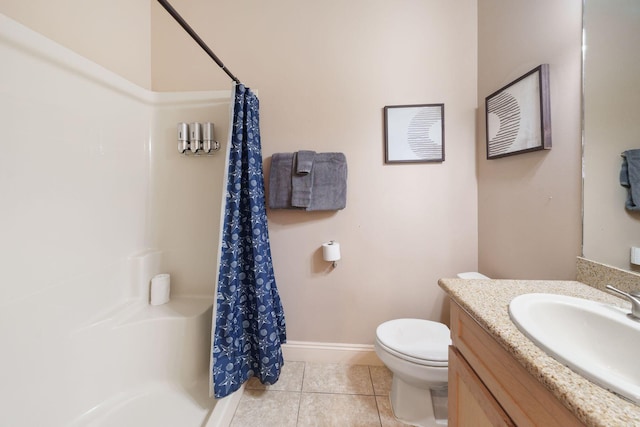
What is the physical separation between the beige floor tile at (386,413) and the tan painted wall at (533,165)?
0.96 meters

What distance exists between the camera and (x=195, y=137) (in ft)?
4.63

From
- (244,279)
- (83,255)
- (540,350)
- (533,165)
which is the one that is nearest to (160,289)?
(83,255)

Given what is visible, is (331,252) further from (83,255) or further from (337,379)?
(83,255)

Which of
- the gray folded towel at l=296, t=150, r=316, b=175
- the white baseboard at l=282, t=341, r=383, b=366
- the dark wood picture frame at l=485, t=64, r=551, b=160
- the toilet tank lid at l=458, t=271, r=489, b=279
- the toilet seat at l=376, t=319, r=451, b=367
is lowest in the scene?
the white baseboard at l=282, t=341, r=383, b=366

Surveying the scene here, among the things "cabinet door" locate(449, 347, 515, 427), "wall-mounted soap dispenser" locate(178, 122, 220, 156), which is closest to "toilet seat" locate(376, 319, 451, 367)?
"cabinet door" locate(449, 347, 515, 427)

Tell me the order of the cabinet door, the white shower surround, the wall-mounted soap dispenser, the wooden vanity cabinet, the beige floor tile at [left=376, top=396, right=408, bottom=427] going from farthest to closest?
the wall-mounted soap dispenser
the beige floor tile at [left=376, top=396, right=408, bottom=427]
the white shower surround
the cabinet door
the wooden vanity cabinet

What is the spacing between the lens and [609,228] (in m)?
0.79

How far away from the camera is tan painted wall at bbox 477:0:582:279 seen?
906 millimetres

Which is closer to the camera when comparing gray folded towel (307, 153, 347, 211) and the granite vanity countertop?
the granite vanity countertop

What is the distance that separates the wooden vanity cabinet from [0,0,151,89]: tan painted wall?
84.7 inches

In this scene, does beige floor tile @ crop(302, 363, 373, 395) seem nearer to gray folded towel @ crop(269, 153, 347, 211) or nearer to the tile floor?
the tile floor

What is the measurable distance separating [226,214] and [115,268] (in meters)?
0.76

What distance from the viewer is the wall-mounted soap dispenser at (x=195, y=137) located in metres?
1.42

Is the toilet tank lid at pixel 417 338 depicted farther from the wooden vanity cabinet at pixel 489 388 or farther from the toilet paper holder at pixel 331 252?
the toilet paper holder at pixel 331 252
